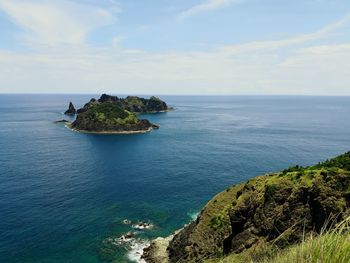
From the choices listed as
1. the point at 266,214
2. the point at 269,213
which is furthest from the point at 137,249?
the point at 269,213

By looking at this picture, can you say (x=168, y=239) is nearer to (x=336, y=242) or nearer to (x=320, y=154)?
(x=336, y=242)

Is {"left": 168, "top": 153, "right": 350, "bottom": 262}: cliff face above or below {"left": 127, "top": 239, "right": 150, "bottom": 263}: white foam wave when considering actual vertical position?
above

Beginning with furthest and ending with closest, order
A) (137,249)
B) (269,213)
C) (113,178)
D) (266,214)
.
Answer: (113,178) < (137,249) < (266,214) < (269,213)

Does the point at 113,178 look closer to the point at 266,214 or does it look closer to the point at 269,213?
the point at 266,214

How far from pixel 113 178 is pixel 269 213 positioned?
225ft

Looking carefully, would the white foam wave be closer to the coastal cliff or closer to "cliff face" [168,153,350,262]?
the coastal cliff

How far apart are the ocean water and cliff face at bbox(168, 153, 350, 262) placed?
13280 millimetres

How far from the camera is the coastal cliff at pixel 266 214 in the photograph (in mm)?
44062

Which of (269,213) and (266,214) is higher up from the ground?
(269,213)

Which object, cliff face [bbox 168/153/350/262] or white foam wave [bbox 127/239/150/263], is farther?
white foam wave [bbox 127/239/150/263]

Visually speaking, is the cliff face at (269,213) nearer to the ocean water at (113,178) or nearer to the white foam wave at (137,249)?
the white foam wave at (137,249)

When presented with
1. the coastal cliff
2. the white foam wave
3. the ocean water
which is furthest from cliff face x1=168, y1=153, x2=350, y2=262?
the ocean water

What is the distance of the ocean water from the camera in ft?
215

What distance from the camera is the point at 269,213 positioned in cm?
4850
